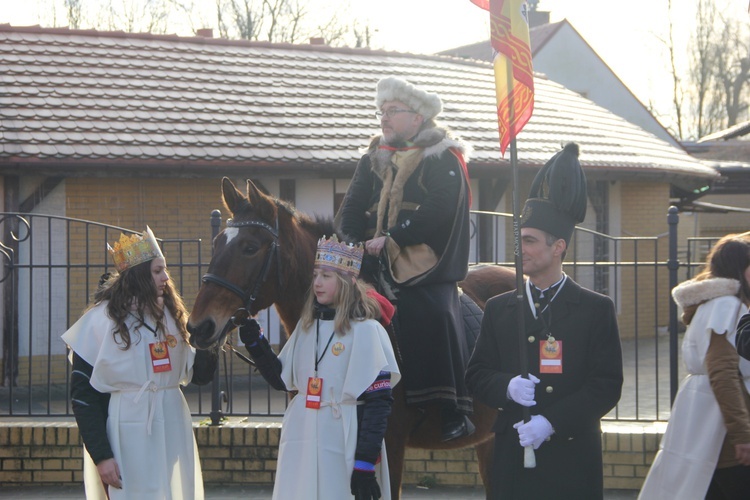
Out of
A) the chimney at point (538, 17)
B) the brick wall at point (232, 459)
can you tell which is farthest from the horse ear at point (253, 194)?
the chimney at point (538, 17)

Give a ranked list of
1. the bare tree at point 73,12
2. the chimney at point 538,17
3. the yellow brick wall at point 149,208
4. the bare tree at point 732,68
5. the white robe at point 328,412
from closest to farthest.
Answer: the white robe at point 328,412
the yellow brick wall at point 149,208
the chimney at point 538,17
the bare tree at point 73,12
the bare tree at point 732,68

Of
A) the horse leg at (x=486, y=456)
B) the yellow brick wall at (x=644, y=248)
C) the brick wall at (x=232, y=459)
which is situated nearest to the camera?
the horse leg at (x=486, y=456)

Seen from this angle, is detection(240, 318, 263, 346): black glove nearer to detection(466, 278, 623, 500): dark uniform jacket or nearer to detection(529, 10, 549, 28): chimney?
detection(466, 278, 623, 500): dark uniform jacket

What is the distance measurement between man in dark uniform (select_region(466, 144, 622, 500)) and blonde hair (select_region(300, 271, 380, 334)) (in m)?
0.59

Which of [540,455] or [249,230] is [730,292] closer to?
[540,455]

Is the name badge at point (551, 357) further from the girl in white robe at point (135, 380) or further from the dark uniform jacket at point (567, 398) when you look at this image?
the girl in white robe at point (135, 380)

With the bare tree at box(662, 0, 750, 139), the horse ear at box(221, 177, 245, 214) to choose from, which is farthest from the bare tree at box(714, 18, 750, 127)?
the horse ear at box(221, 177, 245, 214)

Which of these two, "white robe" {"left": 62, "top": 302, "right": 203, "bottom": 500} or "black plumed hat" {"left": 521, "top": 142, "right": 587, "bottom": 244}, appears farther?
"white robe" {"left": 62, "top": 302, "right": 203, "bottom": 500}

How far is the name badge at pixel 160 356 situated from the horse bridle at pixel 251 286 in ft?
1.26

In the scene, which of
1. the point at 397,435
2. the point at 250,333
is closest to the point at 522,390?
the point at 250,333

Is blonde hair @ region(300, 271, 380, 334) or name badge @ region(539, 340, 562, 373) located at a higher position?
blonde hair @ region(300, 271, 380, 334)

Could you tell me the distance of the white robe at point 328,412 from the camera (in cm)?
444

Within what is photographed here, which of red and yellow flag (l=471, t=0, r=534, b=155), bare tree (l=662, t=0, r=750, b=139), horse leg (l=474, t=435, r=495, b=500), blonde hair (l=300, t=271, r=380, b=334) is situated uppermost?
bare tree (l=662, t=0, r=750, b=139)

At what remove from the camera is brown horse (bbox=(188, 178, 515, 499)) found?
4.69 meters
